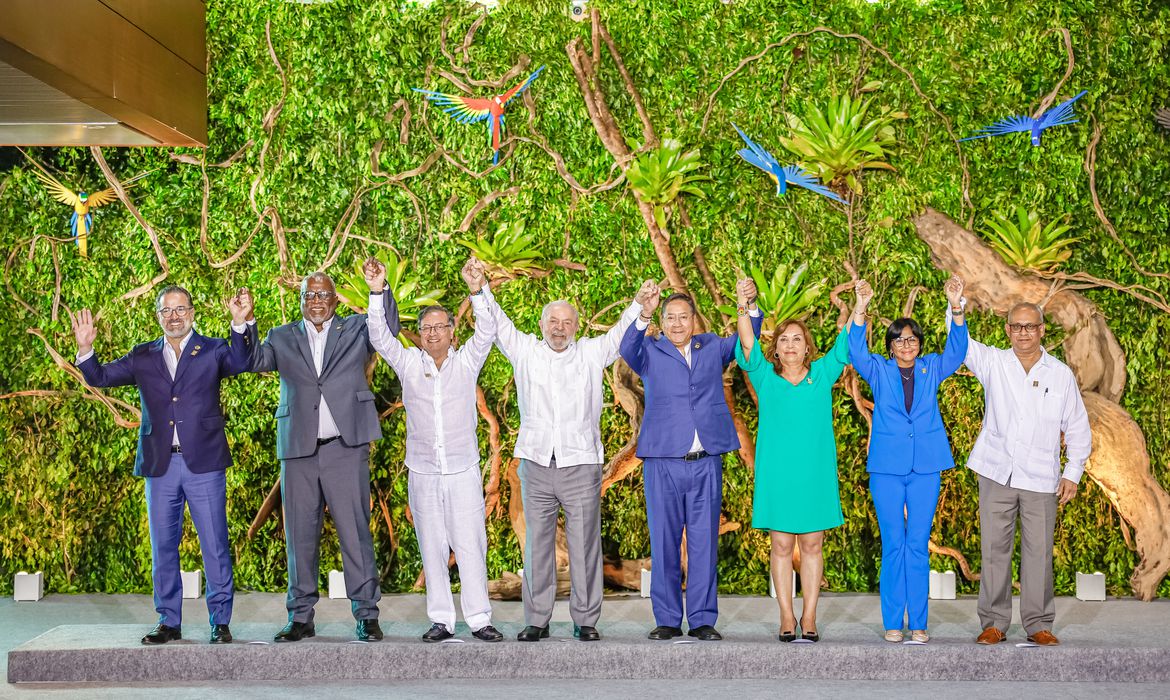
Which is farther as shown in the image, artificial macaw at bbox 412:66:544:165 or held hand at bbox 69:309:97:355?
artificial macaw at bbox 412:66:544:165

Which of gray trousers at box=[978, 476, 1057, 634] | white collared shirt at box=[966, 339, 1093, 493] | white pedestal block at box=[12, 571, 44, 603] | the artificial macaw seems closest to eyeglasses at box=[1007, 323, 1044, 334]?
white collared shirt at box=[966, 339, 1093, 493]

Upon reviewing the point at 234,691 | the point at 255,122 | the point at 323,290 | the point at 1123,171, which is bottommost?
the point at 234,691

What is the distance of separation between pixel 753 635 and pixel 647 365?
49.2 inches

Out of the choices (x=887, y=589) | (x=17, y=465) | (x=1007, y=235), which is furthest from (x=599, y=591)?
(x=17, y=465)

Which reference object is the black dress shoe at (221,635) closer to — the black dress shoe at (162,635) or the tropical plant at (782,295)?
the black dress shoe at (162,635)

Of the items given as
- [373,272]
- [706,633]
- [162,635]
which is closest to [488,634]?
[706,633]

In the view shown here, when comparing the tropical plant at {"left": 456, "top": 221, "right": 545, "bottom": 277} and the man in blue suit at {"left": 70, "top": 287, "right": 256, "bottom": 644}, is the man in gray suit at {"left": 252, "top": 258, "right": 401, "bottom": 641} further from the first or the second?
the tropical plant at {"left": 456, "top": 221, "right": 545, "bottom": 277}

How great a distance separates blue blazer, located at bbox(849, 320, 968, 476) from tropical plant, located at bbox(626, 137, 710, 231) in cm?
171

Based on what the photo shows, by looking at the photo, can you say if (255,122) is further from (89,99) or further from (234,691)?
A: (234,691)

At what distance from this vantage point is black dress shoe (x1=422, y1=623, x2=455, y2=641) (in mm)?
4742

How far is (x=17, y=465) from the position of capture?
648 centimetres

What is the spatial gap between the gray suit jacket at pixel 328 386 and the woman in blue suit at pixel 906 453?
208cm

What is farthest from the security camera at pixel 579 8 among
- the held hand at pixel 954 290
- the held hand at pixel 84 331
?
the held hand at pixel 84 331

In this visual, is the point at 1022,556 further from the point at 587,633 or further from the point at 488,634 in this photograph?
the point at 488,634
